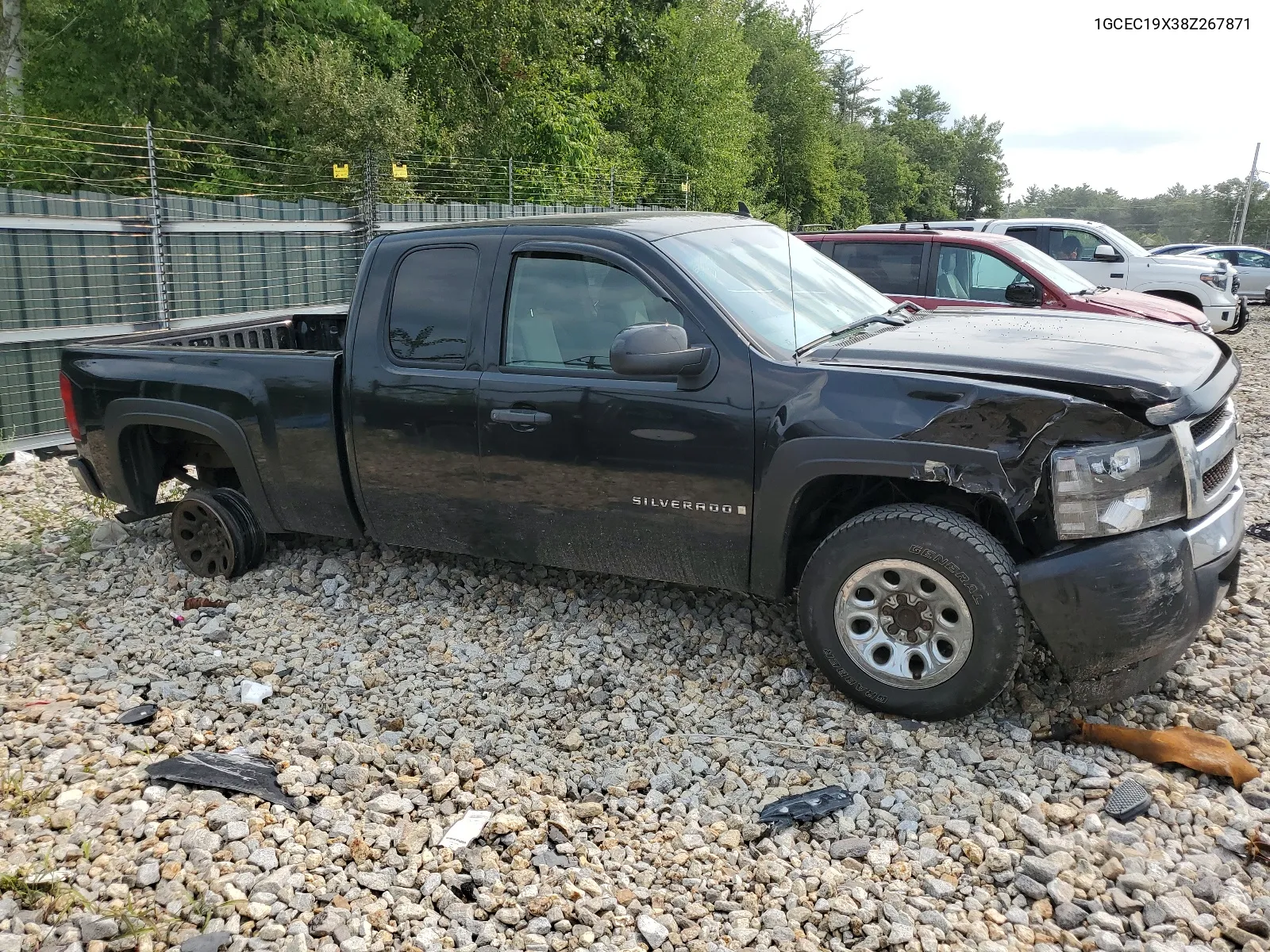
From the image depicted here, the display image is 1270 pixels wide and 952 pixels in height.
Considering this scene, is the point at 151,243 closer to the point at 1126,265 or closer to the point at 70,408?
the point at 70,408

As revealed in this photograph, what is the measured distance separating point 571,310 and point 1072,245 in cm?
1199

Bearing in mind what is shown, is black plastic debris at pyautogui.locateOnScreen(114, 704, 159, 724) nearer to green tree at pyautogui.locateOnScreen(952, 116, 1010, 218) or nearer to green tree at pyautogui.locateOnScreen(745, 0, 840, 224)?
green tree at pyautogui.locateOnScreen(745, 0, 840, 224)

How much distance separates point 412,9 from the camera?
23828 mm

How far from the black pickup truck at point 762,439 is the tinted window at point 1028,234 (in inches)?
388

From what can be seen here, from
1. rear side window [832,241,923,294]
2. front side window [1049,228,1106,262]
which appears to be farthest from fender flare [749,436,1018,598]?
front side window [1049,228,1106,262]

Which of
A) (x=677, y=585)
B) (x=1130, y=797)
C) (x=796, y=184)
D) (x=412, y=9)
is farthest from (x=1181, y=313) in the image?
(x=796, y=184)

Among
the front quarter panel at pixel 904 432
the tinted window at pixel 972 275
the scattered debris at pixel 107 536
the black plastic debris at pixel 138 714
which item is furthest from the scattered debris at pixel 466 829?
the tinted window at pixel 972 275

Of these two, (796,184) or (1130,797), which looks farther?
(796,184)

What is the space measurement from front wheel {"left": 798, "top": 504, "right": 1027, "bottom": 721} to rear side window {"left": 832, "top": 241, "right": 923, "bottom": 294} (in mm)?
6005

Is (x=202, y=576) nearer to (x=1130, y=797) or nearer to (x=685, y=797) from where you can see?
(x=685, y=797)

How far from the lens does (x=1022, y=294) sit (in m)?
8.47

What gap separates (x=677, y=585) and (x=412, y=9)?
22513 millimetres

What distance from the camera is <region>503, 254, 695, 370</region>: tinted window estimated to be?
4332 millimetres

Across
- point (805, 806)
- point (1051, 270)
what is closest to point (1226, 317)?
point (1051, 270)
